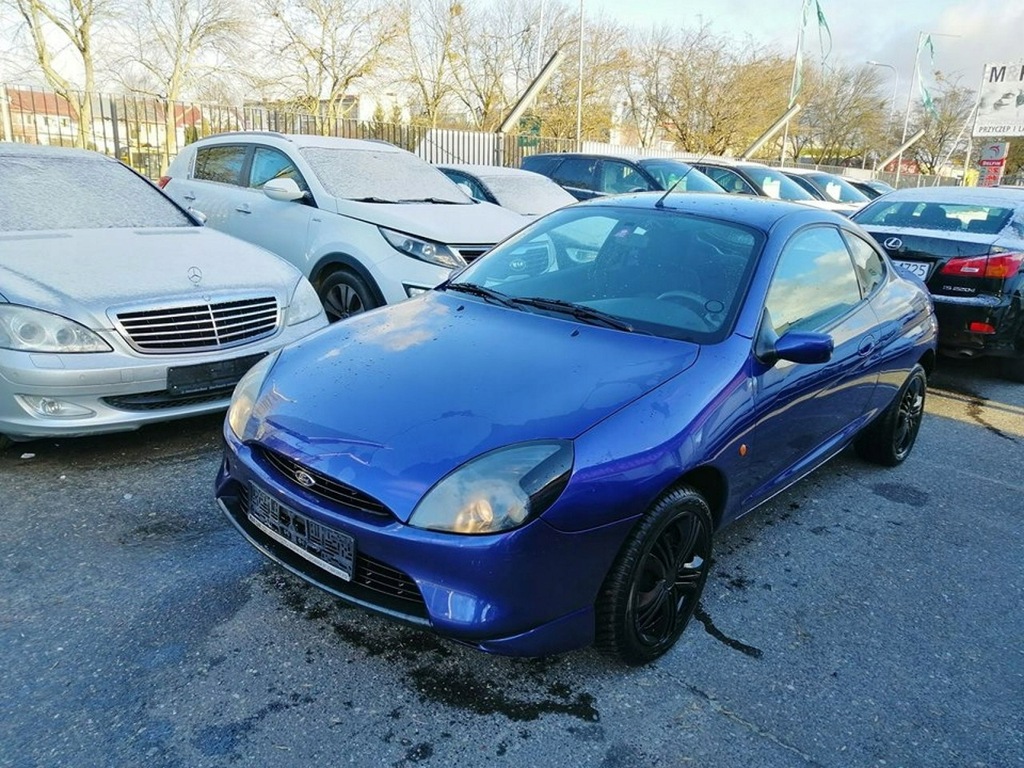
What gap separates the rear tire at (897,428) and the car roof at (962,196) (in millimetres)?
3226

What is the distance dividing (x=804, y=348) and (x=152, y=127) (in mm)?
14838

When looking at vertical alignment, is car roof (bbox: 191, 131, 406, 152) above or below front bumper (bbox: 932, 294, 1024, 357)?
above

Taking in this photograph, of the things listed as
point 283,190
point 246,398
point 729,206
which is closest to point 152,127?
point 283,190

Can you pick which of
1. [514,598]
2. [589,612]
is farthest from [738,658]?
[514,598]

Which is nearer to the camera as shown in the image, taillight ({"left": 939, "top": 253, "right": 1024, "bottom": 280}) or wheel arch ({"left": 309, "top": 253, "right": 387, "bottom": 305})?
wheel arch ({"left": 309, "top": 253, "right": 387, "bottom": 305})

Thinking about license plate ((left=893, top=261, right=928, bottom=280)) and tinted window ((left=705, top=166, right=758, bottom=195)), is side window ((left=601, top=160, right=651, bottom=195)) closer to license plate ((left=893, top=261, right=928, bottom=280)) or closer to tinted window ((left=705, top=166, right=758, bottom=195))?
tinted window ((left=705, top=166, right=758, bottom=195))

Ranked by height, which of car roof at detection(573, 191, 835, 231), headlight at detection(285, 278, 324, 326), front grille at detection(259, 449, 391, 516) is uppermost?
car roof at detection(573, 191, 835, 231)

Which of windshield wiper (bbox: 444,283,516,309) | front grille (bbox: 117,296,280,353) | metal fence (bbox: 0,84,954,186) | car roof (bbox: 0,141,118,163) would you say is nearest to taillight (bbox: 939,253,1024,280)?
windshield wiper (bbox: 444,283,516,309)

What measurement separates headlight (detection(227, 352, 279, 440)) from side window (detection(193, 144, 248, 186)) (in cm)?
446

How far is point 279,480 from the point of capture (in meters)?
2.42

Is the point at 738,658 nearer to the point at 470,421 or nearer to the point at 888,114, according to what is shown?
the point at 470,421

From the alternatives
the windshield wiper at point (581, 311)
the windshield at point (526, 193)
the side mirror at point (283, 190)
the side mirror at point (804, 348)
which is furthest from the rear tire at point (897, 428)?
the windshield at point (526, 193)

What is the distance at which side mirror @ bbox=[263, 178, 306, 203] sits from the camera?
19.3ft

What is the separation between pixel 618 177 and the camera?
1120 cm
